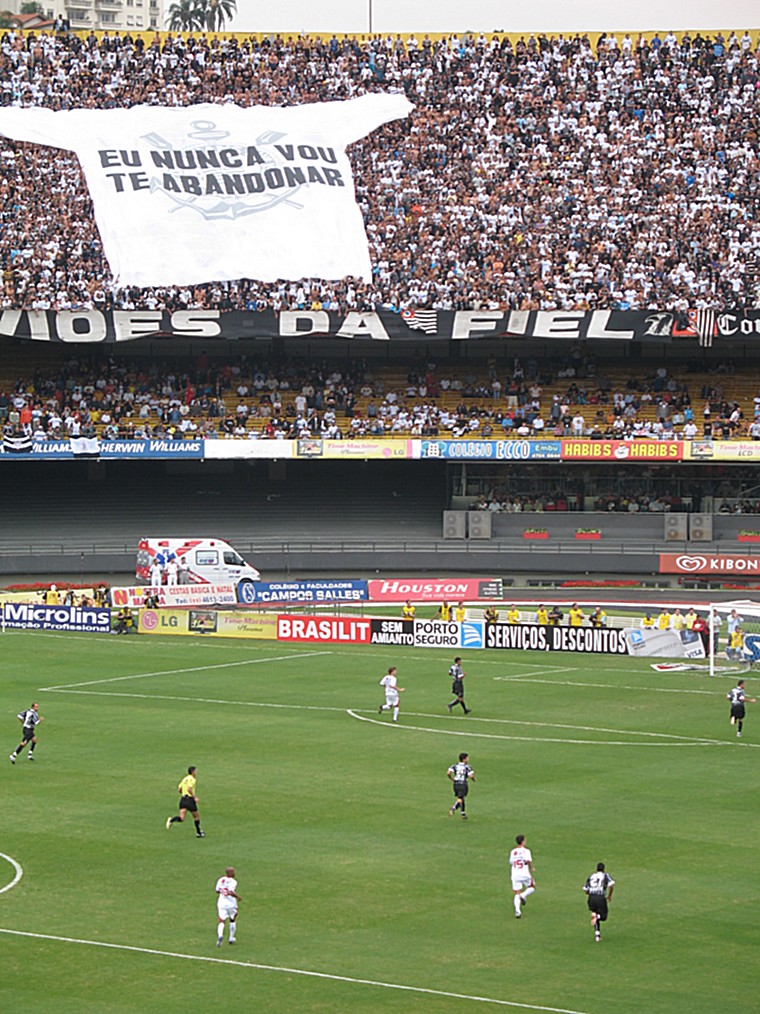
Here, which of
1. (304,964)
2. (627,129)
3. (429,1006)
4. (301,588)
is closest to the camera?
Answer: (429,1006)

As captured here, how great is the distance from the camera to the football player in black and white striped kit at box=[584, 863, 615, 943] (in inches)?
885

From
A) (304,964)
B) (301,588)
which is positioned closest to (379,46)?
(301,588)

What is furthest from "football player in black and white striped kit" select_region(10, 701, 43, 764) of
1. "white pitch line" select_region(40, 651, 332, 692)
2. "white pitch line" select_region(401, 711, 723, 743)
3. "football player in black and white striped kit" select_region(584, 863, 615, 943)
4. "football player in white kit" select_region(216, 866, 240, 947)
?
"football player in black and white striped kit" select_region(584, 863, 615, 943)

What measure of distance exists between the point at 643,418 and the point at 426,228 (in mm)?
13789

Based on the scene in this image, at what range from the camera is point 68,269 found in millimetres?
71875

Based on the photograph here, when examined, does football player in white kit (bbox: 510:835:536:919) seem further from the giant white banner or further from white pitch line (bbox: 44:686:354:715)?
the giant white banner

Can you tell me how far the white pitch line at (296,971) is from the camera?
2014 cm

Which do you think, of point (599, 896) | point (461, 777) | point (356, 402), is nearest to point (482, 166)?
point (356, 402)

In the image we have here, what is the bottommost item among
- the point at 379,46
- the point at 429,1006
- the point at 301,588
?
the point at 429,1006

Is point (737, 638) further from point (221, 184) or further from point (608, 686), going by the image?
point (221, 184)

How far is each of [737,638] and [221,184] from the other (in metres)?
36.6

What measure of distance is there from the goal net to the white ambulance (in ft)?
68.9

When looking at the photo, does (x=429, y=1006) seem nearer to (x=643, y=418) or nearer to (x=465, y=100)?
(x=643, y=418)

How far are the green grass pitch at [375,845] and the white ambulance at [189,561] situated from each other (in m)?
15.3
